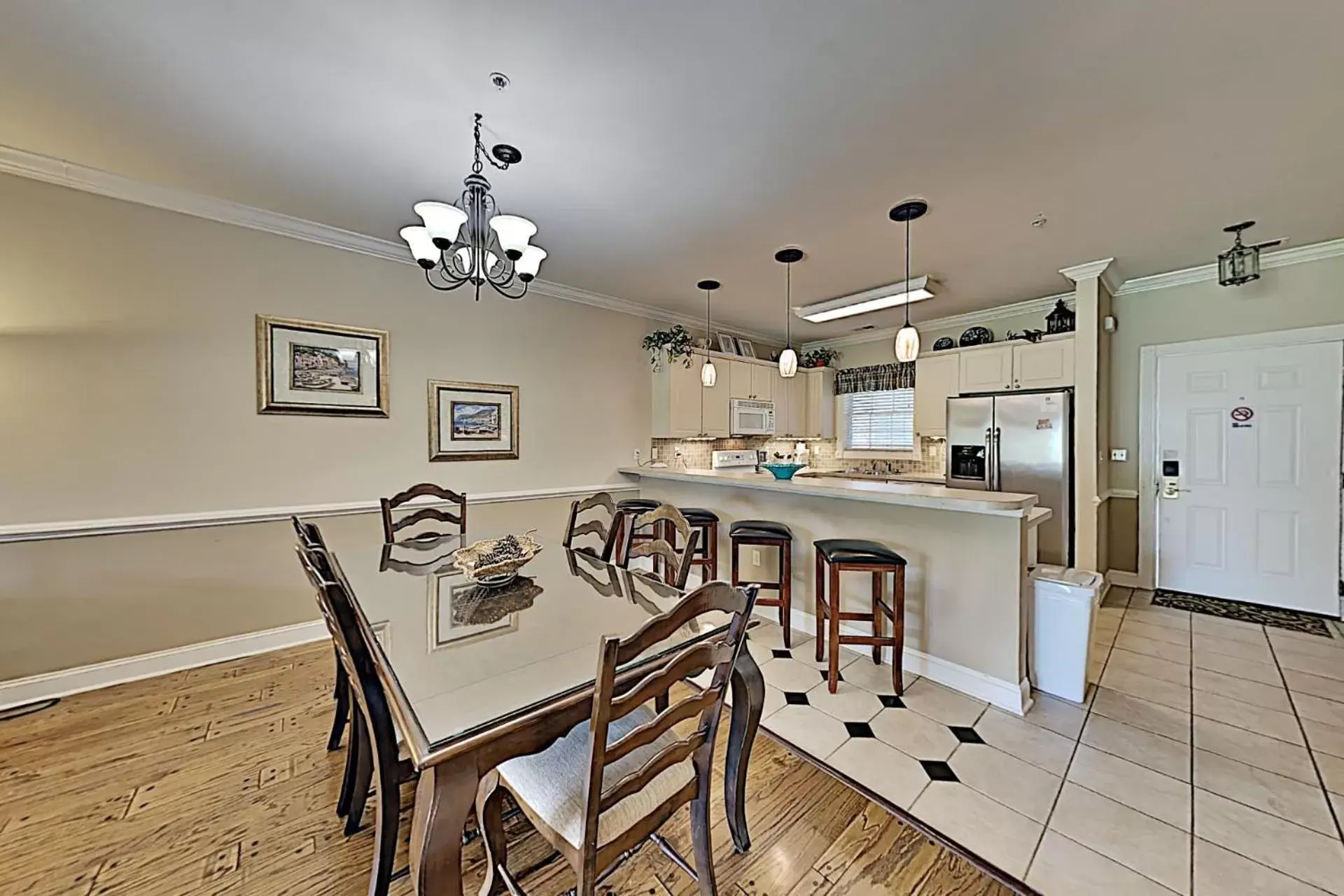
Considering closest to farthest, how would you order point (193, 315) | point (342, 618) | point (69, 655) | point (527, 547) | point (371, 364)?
point (342, 618)
point (527, 547)
point (69, 655)
point (193, 315)
point (371, 364)

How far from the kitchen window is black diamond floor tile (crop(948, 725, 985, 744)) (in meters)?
3.62

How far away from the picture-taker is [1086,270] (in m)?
3.67

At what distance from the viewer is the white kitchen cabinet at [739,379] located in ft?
17.5

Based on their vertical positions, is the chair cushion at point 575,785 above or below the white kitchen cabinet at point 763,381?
below

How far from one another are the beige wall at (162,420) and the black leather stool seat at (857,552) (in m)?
2.74

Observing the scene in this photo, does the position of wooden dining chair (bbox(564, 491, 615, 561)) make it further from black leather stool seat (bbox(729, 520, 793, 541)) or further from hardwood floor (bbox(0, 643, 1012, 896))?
hardwood floor (bbox(0, 643, 1012, 896))

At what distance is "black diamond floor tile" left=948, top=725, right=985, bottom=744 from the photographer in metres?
2.13

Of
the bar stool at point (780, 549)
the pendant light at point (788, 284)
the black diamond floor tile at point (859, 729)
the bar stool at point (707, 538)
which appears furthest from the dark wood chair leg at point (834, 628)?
the pendant light at point (788, 284)

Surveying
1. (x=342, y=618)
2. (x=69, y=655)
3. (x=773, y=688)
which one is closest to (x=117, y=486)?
(x=69, y=655)

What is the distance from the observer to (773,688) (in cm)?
257

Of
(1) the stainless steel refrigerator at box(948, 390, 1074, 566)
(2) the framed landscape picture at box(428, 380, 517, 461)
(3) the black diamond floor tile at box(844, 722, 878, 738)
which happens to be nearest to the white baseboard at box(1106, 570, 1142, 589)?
(1) the stainless steel refrigerator at box(948, 390, 1074, 566)

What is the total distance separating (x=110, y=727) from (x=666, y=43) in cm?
367

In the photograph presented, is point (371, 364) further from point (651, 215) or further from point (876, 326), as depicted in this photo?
point (876, 326)

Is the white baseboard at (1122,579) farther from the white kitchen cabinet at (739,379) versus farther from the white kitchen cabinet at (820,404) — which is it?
the white kitchen cabinet at (739,379)
